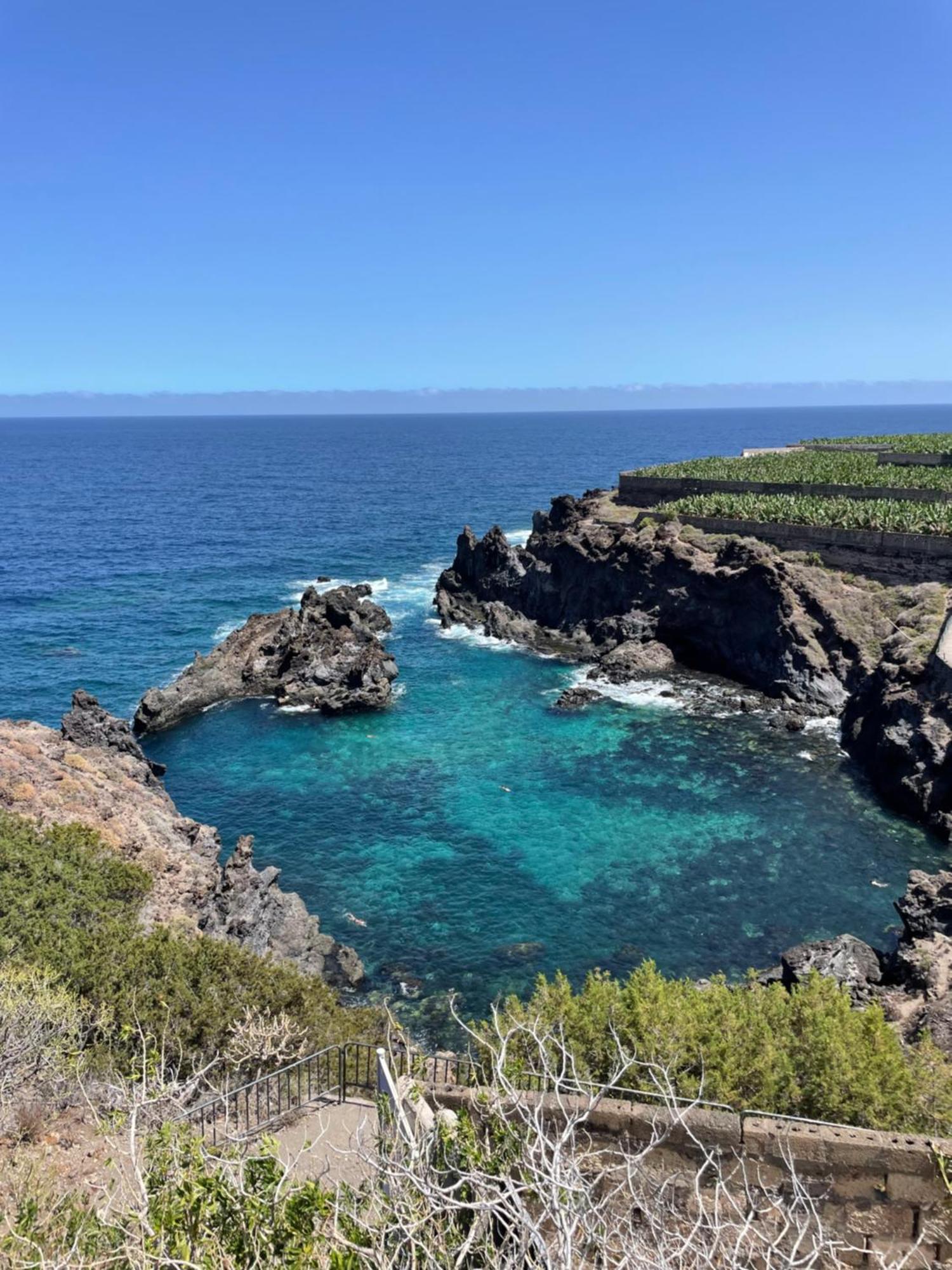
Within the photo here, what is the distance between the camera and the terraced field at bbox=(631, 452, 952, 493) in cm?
6769

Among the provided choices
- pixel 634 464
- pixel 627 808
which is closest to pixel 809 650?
pixel 627 808

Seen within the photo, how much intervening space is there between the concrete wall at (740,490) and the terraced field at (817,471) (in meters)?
0.32

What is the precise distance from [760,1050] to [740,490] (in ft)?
214

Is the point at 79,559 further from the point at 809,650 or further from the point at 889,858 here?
the point at 889,858

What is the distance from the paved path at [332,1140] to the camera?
15148 millimetres

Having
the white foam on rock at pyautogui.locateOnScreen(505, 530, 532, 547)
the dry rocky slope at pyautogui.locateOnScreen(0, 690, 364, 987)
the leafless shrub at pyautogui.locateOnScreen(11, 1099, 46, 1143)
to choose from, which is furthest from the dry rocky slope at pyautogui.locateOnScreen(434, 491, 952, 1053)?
the leafless shrub at pyautogui.locateOnScreen(11, 1099, 46, 1143)

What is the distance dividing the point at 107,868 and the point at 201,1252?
57.6ft

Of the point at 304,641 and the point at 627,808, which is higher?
the point at 304,641

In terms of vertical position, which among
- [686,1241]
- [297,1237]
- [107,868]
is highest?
[686,1241]

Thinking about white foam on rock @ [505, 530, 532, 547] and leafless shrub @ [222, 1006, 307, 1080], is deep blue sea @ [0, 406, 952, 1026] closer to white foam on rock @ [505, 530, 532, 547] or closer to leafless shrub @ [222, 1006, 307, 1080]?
leafless shrub @ [222, 1006, 307, 1080]

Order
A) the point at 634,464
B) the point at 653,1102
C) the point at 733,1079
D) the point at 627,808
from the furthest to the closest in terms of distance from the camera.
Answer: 1. the point at 634,464
2. the point at 627,808
3. the point at 733,1079
4. the point at 653,1102

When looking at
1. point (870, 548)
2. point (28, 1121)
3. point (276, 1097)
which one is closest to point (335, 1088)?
point (276, 1097)

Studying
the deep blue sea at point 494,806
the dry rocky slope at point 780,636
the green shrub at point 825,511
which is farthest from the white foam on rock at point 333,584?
the green shrub at point 825,511

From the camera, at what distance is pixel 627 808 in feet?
139
